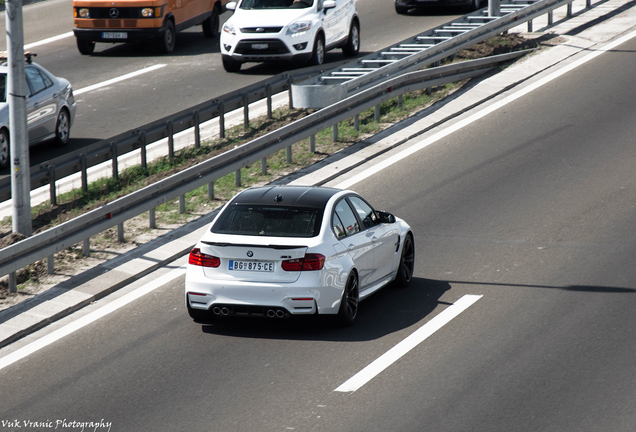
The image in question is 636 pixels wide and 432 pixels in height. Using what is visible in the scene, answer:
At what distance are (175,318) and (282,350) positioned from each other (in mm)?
1467

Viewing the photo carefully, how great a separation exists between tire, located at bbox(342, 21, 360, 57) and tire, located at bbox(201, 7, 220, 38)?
5.51m

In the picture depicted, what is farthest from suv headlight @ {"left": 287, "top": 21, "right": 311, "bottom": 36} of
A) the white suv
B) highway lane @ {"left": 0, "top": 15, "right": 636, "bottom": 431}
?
highway lane @ {"left": 0, "top": 15, "right": 636, "bottom": 431}

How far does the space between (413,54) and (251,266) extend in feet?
37.9

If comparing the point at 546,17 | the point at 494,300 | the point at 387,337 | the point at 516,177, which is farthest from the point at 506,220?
the point at 546,17

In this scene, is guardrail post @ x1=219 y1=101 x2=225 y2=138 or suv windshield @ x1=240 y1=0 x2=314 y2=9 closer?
guardrail post @ x1=219 y1=101 x2=225 y2=138

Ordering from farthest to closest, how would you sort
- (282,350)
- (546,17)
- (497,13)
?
(546,17)
(497,13)
(282,350)

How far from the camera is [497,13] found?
2367 centimetres

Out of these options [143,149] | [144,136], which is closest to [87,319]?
[144,136]

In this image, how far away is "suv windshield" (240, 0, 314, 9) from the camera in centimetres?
2280

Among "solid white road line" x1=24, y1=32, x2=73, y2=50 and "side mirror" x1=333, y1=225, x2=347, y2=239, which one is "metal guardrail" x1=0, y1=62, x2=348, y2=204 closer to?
"side mirror" x1=333, y1=225, x2=347, y2=239

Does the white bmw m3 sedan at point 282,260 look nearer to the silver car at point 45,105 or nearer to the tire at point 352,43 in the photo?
the silver car at point 45,105

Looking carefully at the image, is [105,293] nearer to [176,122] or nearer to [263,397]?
[263,397]

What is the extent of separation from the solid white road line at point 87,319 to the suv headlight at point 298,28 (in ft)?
38.1

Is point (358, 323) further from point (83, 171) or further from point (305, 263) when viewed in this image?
point (83, 171)
